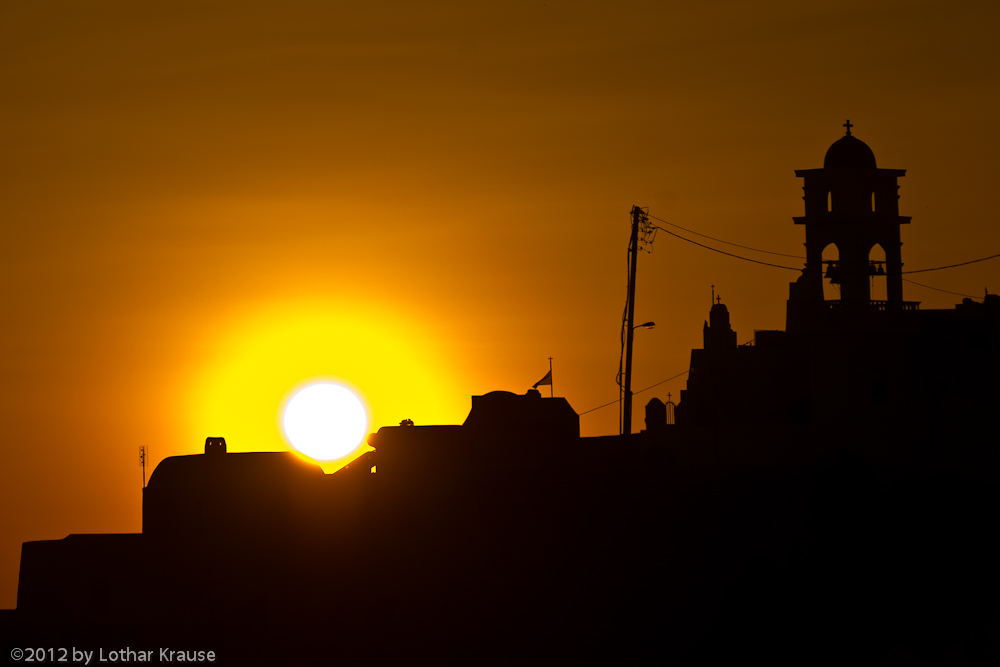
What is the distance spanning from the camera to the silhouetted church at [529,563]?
33531 mm

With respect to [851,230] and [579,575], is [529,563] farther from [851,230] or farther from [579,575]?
[851,230]

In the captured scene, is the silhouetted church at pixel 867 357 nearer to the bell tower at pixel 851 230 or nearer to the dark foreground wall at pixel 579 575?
the bell tower at pixel 851 230

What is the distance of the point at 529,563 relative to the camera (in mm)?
35625

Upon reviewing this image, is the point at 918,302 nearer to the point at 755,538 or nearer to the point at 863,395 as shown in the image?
the point at 863,395

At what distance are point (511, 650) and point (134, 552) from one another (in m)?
10.4

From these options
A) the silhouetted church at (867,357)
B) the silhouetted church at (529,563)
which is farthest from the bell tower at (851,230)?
the silhouetted church at (529,563)

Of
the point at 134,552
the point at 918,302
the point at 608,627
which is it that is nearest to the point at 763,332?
the point at 918,302

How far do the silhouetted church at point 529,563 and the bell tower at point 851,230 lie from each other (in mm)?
7151

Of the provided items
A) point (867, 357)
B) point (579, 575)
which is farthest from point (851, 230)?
point (579, 575)

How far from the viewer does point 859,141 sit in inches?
1913

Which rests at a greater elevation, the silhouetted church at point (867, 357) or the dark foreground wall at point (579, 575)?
the silhouetted church at point (867, 357)

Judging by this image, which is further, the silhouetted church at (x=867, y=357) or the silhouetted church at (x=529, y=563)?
the silhouetted church at (x=867, y=357)

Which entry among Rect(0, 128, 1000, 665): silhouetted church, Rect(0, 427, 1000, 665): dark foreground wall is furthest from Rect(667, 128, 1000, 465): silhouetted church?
Rect(0, 427, 1000, 665): dark foreground wall

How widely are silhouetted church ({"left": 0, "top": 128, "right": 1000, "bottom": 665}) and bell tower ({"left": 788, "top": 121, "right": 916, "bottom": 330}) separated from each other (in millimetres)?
7151
